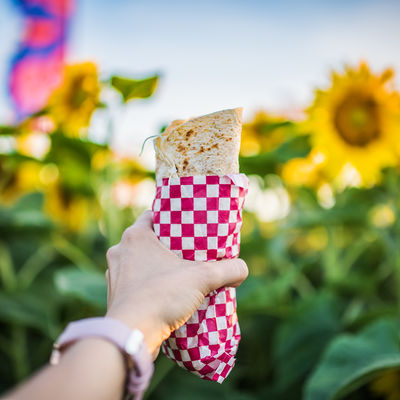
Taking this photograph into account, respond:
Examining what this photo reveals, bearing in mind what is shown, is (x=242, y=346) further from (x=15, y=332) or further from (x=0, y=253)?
(x=0, y=253)

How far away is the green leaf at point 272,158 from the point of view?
2.75 ft

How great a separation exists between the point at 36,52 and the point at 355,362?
10.5 feet

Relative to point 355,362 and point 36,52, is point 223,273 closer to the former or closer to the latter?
point 355,362

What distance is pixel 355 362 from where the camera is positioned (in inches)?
27.2

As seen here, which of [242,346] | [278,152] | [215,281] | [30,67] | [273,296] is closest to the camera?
[215,281]

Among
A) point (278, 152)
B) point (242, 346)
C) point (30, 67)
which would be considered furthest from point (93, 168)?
point (30, 67)

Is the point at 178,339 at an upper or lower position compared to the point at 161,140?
lower

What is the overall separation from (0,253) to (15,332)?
24 cm

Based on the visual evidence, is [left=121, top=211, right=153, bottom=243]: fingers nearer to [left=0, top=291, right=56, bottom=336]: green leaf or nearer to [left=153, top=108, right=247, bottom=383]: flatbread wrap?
[left=153, top=108, right=247, bottom=383]: flatbread wrap

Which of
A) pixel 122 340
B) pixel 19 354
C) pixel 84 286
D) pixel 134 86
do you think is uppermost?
pixel 134 86

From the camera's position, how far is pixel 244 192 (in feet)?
1.28

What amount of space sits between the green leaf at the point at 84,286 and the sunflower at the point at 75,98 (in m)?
0.33

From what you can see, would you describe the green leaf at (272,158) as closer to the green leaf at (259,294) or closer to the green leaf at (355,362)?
the green leaf at (259,294)

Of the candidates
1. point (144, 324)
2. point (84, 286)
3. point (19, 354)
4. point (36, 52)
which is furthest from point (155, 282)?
point (36, 52)
